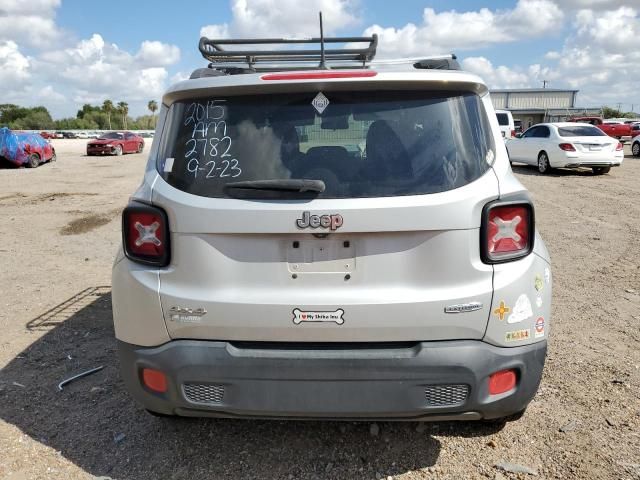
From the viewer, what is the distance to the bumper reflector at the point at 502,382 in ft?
8.02

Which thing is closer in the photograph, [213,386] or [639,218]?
[213,386]

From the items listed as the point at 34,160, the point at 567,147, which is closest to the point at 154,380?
the point at 567,147

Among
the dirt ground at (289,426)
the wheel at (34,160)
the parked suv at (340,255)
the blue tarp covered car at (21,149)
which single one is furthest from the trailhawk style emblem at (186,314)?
the wheel at (34,160)

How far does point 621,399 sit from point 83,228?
9.21 m

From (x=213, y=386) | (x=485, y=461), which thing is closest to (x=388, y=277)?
(x=213, y=386)

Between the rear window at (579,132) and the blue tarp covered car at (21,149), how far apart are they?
23374 mm

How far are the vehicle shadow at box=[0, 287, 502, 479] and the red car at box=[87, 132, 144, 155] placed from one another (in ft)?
111

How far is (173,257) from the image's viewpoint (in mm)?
2488

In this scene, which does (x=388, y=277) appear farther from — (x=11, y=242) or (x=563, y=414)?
(x=11, y=242)

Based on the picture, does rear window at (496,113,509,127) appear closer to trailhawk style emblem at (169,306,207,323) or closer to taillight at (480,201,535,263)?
taillight at (480,201,535,263)

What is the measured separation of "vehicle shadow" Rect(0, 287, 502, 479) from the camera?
114 inches

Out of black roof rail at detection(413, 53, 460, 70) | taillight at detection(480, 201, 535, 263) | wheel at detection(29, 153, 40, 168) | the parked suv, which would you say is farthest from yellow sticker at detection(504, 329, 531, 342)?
wheel at detection(29, 153, 40, 168)

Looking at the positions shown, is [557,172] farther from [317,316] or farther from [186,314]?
[186,314]

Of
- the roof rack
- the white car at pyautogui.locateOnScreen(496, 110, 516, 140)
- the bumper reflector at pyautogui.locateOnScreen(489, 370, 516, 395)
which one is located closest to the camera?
the bumper reflector at pyautogui.locateOnScreen(489, 370, 516, 395)
